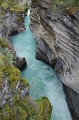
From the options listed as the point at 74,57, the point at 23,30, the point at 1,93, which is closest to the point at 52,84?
the point at 74,57

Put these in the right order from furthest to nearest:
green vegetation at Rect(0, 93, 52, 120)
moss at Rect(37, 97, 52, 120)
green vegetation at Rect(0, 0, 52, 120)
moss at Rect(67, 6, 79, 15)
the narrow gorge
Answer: moss at Rect(67, 6, 79, 15)
moss at Rect(37, 97, 52, 120)
the narrow gorge
green vegetation at Rect(0, 0, 52, 120)
green vegetation at Rect(0, 93, 52, 120)

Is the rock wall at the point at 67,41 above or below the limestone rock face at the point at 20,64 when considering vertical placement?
above

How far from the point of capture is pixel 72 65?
1353 centimetres

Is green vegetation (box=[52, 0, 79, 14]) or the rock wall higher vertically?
green vegetation (box=[52, 0, 79, 14])

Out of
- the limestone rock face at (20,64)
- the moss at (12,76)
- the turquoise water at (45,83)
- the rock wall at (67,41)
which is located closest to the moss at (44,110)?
the moss at (12,76)

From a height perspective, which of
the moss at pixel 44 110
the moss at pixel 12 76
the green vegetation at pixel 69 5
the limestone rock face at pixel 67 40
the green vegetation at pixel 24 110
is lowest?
the moss at pixel 44 110

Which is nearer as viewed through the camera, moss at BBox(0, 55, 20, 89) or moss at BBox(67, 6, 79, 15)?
moss at BBox(0, 55, 20, 89)

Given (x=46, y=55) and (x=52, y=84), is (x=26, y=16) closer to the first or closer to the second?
(x=46, y=55)

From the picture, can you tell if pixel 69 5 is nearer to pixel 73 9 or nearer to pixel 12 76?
pixel 73 9

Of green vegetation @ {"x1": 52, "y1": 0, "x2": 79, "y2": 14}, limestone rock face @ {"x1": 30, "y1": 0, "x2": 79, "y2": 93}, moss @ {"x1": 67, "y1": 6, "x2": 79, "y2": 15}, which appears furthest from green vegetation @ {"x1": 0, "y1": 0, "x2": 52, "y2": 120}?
green vegetation @ {"x1": 52, "y1": 0, "x2": 79, "y2": 14}

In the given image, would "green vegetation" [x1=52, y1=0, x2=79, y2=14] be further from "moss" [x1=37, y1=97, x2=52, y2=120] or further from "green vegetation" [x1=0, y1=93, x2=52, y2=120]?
"green vegetation" [x1=0, y1=93, x2=52, y2=120]

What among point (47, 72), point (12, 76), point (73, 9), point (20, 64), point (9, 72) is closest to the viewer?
point (12, 76)

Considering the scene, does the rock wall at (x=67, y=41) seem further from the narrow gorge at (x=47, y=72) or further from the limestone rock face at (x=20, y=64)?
the limestone rock face at (x=20, y=64)

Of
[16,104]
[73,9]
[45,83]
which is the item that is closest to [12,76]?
[16,104]
